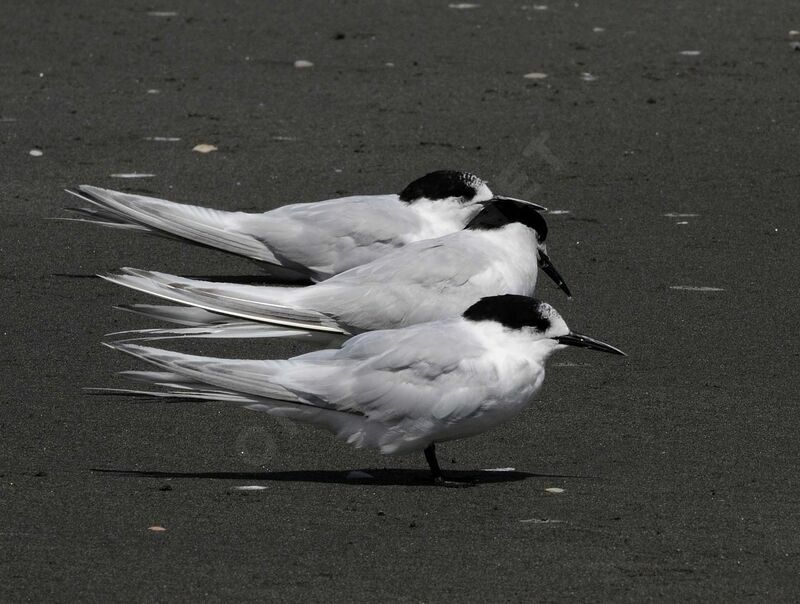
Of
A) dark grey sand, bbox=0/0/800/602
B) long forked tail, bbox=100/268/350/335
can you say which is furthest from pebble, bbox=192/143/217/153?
long forked tail, bbox=100/268/350/335

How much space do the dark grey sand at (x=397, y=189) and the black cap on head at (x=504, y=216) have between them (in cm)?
55

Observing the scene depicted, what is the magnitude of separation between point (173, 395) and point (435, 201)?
225 centimetres

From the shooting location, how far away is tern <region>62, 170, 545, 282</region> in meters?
6.79

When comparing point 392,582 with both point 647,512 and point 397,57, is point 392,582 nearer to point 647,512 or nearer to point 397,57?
point 647,512

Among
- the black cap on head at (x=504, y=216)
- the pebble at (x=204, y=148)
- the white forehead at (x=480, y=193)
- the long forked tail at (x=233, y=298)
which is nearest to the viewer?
the long forked tail at (x=233, y=298)

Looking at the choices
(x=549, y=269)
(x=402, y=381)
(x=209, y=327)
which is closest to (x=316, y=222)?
(x=549, y=269)

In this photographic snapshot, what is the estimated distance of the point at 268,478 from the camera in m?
4.87

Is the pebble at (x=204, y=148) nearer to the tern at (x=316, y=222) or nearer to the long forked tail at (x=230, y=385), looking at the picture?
the tern at (x=316, y=222)

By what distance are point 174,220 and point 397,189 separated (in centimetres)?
166

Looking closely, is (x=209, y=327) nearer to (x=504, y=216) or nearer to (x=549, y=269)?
(x=504, y=216)

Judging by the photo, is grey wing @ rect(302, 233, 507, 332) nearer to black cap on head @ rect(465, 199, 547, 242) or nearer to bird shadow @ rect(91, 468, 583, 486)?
black cap on head @ rect(465, 199, 547, 242)

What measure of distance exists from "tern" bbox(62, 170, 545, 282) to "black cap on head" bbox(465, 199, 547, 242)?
467 millimetres

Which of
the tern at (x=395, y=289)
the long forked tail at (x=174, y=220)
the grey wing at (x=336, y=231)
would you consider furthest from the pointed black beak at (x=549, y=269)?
the long forked tail at (x=174, y=220)

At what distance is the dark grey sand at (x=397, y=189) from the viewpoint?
13.9 feet
